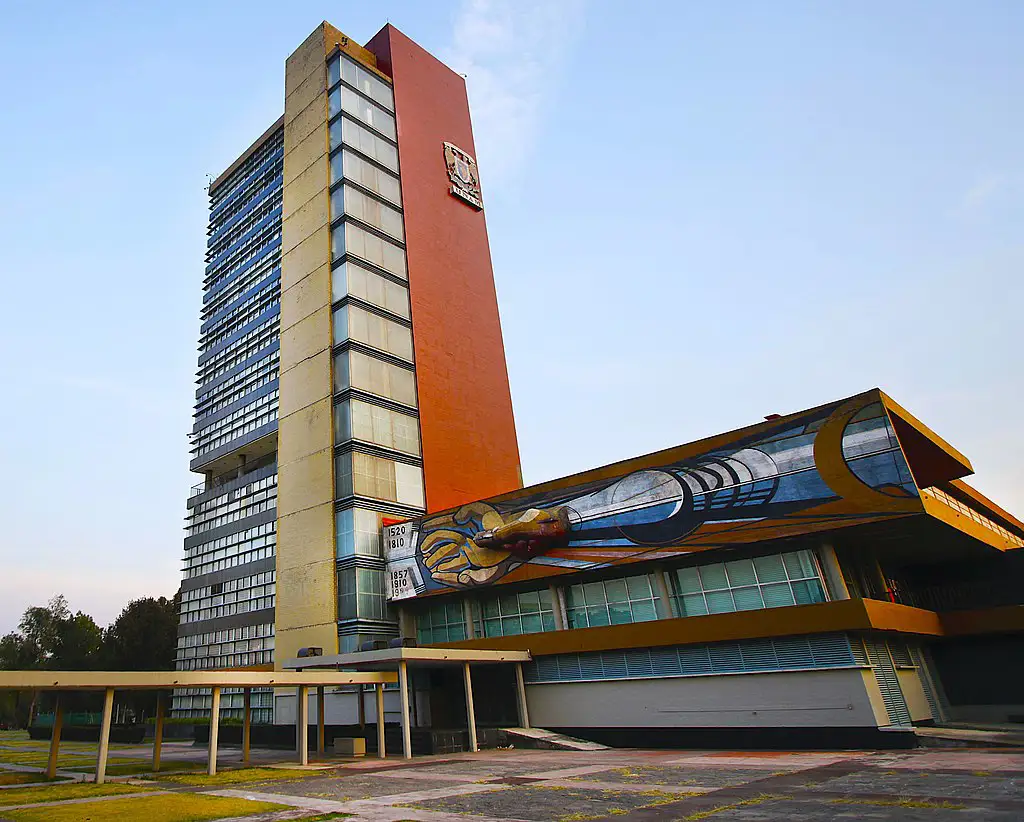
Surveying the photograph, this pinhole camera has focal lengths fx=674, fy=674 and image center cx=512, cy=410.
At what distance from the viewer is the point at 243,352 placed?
7338 centimetres

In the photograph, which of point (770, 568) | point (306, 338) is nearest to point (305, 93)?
point (306, 338)

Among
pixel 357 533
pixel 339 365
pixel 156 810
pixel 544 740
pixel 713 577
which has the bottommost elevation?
pixel 544 740

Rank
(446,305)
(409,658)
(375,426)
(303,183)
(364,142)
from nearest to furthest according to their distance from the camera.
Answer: (409,658) < (375,426) < (446,305) < (364,142) < (303,183)

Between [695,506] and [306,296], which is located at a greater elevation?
[306,296]

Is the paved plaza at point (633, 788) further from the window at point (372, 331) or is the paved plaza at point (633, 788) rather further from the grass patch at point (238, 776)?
the window at point (372, 331)

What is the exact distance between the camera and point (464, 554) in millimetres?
43500

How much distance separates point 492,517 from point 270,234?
48929 millimetres

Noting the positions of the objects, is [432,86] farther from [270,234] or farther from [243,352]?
[243,352]

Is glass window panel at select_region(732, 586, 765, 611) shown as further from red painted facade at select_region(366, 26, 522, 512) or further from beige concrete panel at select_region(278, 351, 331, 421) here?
beige concrete panel at select_region(278, 351, 331, 421)

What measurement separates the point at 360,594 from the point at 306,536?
7253 mm

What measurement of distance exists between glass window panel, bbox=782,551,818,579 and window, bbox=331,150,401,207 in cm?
4552

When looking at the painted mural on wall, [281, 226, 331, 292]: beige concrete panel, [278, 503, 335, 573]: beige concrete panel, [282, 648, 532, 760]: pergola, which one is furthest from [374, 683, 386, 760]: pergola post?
[281, 226, 331, 292]: beige concrete panel

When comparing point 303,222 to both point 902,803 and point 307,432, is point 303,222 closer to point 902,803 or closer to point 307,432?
point 307,432

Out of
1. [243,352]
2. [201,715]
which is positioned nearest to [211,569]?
[201,715]
